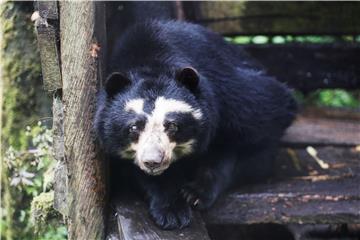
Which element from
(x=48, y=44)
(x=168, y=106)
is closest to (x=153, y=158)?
(x=168, y=106)

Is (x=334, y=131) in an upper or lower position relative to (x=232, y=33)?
lower

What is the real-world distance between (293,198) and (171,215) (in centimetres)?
104

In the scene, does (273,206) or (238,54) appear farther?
(238,54)

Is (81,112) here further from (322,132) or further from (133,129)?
(322,132)

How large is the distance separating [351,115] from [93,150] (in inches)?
121

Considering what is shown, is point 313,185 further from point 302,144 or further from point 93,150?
point 93,150

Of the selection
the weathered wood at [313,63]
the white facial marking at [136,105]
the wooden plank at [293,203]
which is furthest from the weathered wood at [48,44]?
the weathered wood at [313,63]

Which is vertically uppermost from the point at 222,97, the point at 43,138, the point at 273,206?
the point at 222,97

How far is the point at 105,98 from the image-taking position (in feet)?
12.3

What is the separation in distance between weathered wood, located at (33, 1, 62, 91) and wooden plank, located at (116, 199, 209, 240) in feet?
2.51

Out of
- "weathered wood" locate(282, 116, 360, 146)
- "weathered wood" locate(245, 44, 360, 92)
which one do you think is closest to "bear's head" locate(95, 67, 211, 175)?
"weathered wood" locate(282, 116, 360, 146)

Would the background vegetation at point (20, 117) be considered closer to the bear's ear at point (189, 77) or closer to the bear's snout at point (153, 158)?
the bear's ear at point (189, 77)

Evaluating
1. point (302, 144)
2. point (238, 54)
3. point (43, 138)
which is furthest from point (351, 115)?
point (43, 138)

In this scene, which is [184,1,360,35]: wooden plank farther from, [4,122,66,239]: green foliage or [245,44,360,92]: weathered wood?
[4,122,66,239]: green foliage
